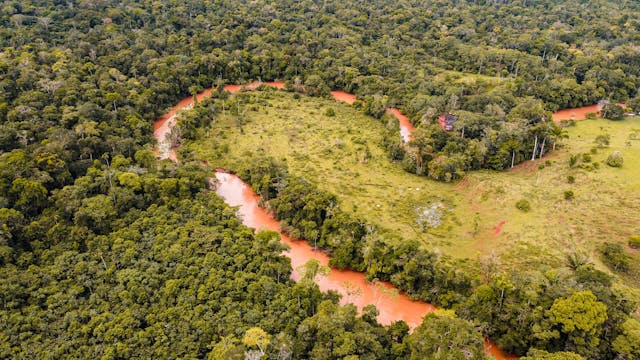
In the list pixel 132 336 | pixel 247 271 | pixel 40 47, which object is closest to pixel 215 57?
pixel 40 47

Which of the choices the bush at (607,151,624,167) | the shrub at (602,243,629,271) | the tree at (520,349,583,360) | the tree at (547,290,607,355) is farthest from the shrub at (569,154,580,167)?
the tree at (520,349,583,360)

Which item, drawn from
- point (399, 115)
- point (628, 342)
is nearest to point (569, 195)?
point (628, 342)

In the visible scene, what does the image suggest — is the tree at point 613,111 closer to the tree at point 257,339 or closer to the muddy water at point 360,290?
the muddy water at point 360,290

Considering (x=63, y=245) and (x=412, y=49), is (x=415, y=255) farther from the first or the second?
(x=412, y=49)

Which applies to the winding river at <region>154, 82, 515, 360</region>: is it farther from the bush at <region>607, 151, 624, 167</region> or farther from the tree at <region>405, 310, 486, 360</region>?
the bush at <region>607, 151, 624, 167</region>

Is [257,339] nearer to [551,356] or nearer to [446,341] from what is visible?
[446,341]
